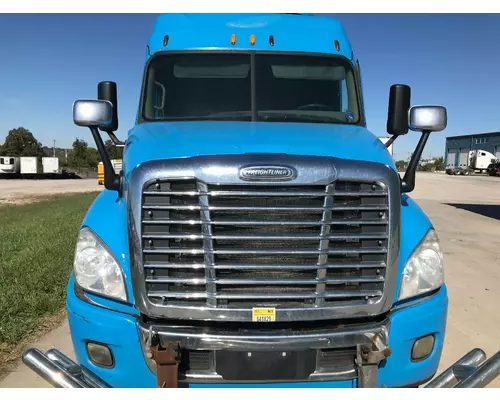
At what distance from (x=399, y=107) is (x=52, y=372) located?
3.36 meters

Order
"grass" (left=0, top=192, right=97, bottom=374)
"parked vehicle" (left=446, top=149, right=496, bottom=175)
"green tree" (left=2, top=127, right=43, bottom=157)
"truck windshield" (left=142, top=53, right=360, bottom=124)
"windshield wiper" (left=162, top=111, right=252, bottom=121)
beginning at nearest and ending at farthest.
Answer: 1. "windshield wiper" (left=162, top=111, right=252, bottom=121)
2. "truck windshield" (left=142, top=53, right=360, bottom=124)
3. "grass" (left=0, top=192, right=97, bottom=374)
4. "parked vehicle" (left=446, top=149, right=496, bottom=175)
5. "green tree" (left=2, top=127, right=43, bottom=157)

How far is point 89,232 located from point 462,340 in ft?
12.6

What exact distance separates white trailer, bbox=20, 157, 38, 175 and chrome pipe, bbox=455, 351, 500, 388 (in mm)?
59299

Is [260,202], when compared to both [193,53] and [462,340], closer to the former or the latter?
[193,53]

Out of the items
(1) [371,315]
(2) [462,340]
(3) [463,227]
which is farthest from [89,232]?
(3) [463,227]

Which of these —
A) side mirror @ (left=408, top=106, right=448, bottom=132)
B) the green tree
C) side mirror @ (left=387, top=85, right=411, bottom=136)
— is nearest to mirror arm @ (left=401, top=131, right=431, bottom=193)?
side mirror @ (left=408, top=106, right=448, bottom=132)

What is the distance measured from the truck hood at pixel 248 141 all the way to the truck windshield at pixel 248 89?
1.17 feet

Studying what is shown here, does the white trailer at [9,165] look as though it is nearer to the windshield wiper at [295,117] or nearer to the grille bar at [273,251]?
the windshield wiper at [295,117]

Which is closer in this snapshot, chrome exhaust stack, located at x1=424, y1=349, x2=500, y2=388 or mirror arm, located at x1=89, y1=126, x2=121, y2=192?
chrome exhaust stack, located at x1=424, y1=349, x2=500, y2=388

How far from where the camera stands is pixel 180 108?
13.1ft

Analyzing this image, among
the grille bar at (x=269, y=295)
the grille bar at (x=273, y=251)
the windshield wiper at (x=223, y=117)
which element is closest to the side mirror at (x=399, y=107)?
the windshield wiper at (x=223, y=117)

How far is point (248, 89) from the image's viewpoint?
13.3ft

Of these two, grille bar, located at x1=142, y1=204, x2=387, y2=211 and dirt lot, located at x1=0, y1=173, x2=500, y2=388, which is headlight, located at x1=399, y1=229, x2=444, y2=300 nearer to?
grille bar, located at x1=142, y1=204, x2=387, y2=211

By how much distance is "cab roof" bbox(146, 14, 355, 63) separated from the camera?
4270 mm
